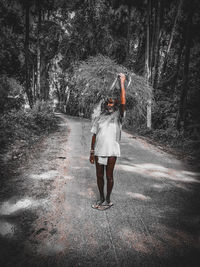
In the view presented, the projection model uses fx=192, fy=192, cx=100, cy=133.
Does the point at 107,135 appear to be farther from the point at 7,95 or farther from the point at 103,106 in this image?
the point at 7,95

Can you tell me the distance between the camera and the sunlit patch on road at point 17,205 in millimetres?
3411

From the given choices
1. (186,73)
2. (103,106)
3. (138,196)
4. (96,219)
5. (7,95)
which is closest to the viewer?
(96,219)

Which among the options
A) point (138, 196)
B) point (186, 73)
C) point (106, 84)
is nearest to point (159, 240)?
point (138, 196)

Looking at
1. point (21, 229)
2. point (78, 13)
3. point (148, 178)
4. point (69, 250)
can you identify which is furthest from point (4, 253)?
point (78, 13)

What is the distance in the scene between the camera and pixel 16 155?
6.71 metres

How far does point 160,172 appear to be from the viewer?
5.61 meters

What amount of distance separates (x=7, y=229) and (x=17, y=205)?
0.70 m

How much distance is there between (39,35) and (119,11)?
644cm

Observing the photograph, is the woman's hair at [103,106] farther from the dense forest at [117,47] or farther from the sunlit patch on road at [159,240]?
the dense forest at [117,47]

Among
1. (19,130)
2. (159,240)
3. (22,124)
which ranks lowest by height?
(159,240)

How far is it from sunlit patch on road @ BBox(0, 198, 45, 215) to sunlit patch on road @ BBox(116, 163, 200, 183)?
2783 mm

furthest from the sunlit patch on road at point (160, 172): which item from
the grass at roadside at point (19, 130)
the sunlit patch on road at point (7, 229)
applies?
the grass at roadside at point (19, 130)

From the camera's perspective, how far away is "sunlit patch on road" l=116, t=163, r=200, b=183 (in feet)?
17.1

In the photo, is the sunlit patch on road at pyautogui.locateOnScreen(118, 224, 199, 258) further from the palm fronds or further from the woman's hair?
the palm fronds
